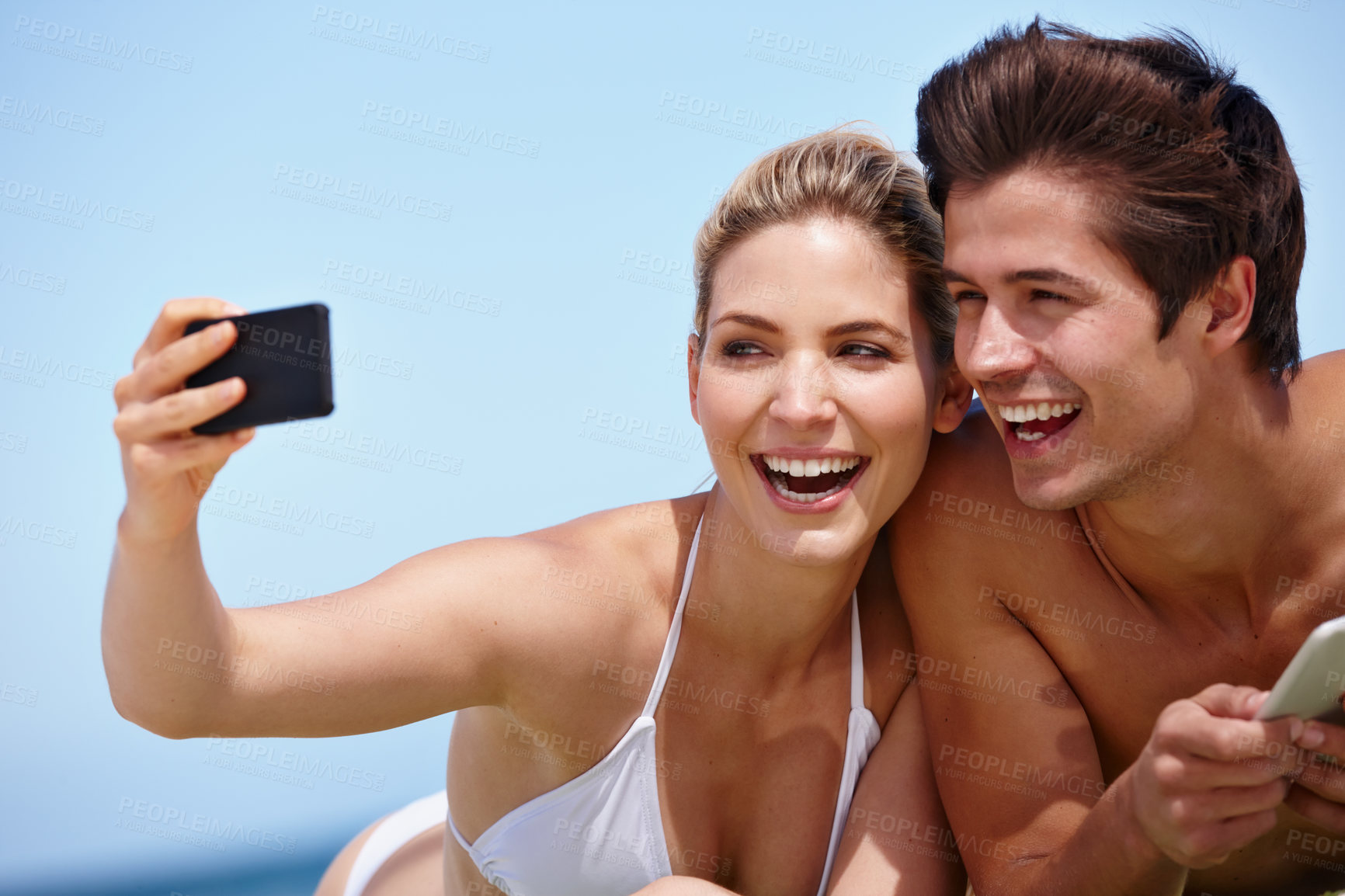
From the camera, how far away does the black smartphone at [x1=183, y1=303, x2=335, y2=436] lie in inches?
59.6

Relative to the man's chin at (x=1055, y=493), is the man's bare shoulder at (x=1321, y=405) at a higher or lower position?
higher

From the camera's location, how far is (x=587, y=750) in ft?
8.63

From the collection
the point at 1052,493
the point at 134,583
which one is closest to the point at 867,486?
the point at 1052,493

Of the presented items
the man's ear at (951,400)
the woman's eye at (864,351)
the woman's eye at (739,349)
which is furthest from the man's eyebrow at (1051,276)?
the woman's eye at (739,349)

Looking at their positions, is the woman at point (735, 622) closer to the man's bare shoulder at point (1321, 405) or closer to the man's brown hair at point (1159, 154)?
the man's brown hair at point (1159, 154)

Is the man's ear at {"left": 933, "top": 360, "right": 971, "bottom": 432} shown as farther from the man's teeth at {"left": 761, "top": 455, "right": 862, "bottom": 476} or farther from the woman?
the man's teeth at {"left": 761, "top": 455, "right": 862, "bottom": 476}

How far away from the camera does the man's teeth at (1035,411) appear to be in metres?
2.27

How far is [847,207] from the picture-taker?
2529 mm

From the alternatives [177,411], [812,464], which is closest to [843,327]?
[812,464]

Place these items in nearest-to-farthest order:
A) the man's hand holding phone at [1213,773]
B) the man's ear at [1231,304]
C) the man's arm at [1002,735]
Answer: the man's hand holding phone at [1213,773], the man's arm at [1002,735], the man's ear at [1231,304]

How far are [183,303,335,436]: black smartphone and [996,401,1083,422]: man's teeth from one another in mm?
1401

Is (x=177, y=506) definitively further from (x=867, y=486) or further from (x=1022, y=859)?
(x=1022, y=859)

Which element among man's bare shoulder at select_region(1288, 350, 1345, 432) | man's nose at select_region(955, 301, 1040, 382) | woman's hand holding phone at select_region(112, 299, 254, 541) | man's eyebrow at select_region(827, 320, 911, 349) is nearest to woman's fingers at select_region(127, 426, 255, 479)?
woman's hand holding phone at select_region(112, 299, 254, 541)

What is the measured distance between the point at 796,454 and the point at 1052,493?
53 centimetres
